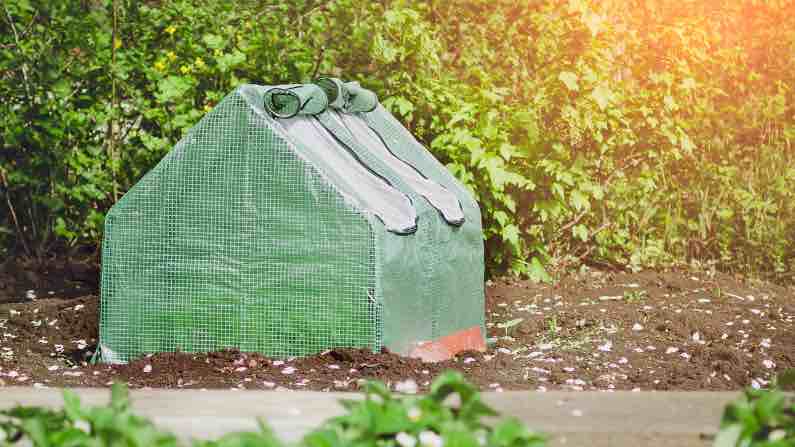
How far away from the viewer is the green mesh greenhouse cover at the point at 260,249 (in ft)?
15.6

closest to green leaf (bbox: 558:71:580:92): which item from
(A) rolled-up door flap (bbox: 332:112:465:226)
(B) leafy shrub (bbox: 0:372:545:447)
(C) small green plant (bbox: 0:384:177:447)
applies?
(A) rolled-up door flap (bbox: 332:112:465:226)

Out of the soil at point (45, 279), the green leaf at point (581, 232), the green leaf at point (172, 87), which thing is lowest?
the soil at point (45, 279)

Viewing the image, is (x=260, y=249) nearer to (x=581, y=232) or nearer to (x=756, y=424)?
(x=756, y=424)

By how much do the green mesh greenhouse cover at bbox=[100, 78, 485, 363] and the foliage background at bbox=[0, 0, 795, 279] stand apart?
205 centimetres

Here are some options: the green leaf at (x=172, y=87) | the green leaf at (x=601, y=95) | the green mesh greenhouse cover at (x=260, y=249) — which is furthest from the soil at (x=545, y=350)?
the green leaf at (x=172, y=87)

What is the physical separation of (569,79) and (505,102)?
18.5 inches

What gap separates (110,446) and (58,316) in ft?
12.7

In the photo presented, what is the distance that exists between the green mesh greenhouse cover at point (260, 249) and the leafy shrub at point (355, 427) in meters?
2.08

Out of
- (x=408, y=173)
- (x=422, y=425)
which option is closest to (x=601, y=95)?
(x=408, y=173)

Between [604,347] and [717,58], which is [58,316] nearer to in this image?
[604,347]

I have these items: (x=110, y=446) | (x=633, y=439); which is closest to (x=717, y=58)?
(x=633, y=439)

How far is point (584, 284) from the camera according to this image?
7.55 metres

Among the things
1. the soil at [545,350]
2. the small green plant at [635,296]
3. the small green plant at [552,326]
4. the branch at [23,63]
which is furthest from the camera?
the branch at [23,63]

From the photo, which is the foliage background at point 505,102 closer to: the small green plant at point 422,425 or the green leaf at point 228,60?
the green leaf at point 228,60
